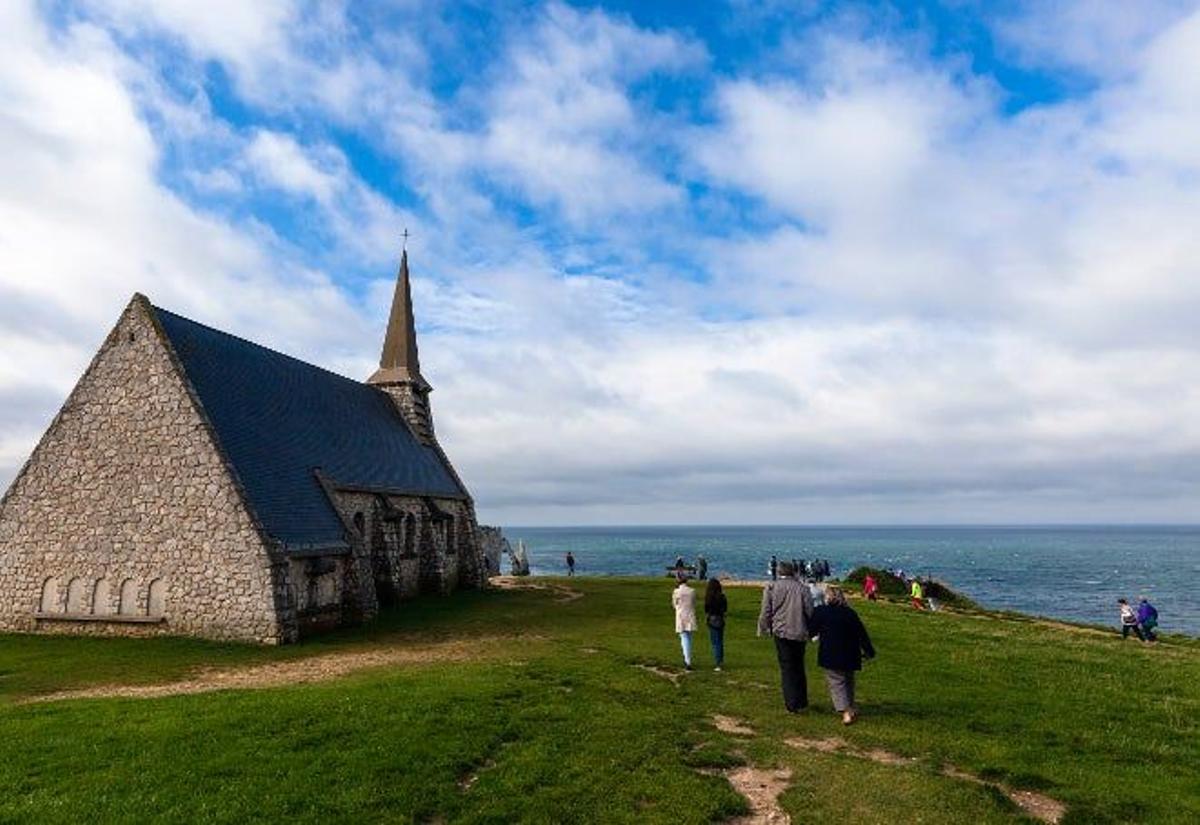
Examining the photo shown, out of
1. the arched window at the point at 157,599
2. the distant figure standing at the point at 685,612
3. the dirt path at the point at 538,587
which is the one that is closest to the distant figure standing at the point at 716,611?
the distant figure standing at the point at 685,612

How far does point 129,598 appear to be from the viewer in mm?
24312

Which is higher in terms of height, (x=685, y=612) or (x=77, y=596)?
(x=77, y=596)

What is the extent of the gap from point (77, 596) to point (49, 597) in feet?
3.60

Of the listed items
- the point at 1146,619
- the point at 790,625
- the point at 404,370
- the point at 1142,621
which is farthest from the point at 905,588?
the point at 790,625

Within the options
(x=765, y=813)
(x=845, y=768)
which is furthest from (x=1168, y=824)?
(x=765, y=813)

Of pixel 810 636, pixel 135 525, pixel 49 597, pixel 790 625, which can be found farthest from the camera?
pixel 49 597

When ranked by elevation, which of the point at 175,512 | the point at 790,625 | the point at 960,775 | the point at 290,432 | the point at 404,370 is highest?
the point at 404,370

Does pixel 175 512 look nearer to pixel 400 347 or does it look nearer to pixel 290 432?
pixel 290 432

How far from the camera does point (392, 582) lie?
107 feet

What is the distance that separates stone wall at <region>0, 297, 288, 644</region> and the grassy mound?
34.4 metres

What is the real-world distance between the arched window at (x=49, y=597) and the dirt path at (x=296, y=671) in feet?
32.2

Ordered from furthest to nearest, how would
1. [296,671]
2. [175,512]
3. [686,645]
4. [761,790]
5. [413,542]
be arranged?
[413,542] → [175,512] → [296,671] → [686,645] → [761,790]

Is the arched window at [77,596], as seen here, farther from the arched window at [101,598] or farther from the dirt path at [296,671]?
the dirt path at [296,671]

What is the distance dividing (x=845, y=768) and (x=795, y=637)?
298 cm
